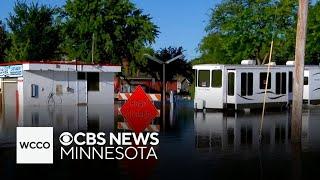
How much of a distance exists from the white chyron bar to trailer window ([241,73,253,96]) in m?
15.6

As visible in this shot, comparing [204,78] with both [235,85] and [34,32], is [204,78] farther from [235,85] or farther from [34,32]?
[34,32]

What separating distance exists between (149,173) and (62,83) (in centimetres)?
3811

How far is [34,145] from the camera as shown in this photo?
12.4 metres

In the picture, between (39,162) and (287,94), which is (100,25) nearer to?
(287,94)

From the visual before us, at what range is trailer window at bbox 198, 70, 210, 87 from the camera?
34.5 metres

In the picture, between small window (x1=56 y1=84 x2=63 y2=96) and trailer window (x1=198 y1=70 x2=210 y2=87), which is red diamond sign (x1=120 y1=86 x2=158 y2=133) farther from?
small window (x1=56 y1=84 x2=63 y2=96)

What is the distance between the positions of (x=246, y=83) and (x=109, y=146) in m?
19.4

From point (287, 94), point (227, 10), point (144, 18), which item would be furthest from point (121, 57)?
point (287, 94)

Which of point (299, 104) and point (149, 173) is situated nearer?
point (149, 173)

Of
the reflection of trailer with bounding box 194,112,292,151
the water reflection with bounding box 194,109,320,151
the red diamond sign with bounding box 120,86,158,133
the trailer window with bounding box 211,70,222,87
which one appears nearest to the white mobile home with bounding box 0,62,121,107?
the trailer window with bounding box 211,70,222,87

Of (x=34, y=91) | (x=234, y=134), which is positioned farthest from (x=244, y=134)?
(x=34, y=91)

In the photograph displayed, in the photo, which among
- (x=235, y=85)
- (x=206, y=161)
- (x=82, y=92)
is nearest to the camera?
(x=206, y=161)

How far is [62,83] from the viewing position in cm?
4872

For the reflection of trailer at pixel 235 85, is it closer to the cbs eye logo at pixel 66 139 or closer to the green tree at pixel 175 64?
the cbs eye logo at pixel 66 139
